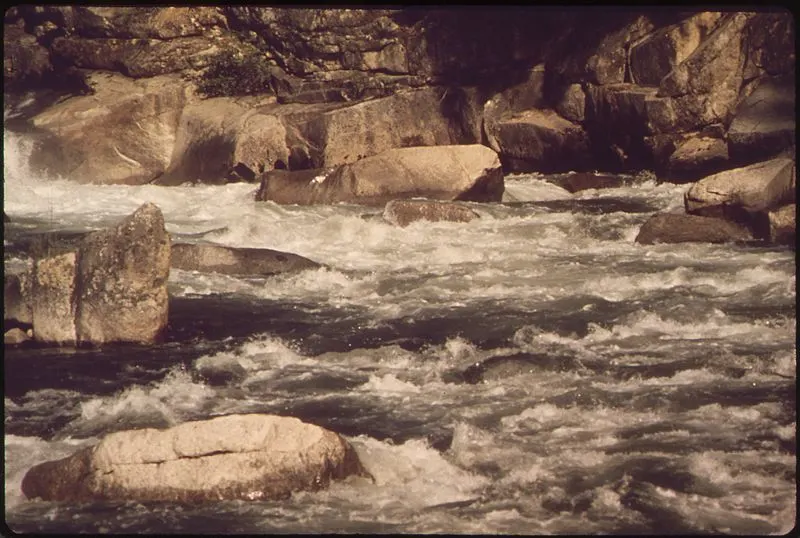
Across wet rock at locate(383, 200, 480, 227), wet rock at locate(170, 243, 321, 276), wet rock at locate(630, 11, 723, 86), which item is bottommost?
wet rock at locate(170, 243, 321, 276)

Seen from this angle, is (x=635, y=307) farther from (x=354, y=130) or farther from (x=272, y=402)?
(x=354, y=130)

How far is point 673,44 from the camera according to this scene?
18422 mm

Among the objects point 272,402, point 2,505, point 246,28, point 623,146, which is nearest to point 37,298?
point 272,402

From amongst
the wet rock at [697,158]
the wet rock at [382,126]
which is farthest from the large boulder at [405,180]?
the wet rock at [697,158]

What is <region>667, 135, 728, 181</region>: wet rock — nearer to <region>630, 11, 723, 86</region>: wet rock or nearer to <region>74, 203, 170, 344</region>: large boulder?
<region>630, 11, 723, 86</region>: wet rock

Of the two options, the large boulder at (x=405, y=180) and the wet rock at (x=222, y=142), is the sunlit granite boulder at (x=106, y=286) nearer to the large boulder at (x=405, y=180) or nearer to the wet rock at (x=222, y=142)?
the large boulder at (x=405, y=180)

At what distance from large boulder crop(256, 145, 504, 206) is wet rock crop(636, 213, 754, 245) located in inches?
141

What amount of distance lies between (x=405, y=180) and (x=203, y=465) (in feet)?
34.7

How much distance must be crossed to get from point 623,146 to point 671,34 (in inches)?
76.9

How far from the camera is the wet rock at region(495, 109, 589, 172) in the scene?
19.1 meters

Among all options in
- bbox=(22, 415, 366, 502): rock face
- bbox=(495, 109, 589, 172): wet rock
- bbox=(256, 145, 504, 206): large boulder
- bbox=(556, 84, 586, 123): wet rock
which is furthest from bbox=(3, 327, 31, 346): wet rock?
bbox=(556, 84, 586, 123): wet rock

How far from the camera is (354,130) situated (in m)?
19.1

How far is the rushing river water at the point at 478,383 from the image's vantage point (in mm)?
6203

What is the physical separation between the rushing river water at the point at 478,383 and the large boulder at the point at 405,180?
219cm
